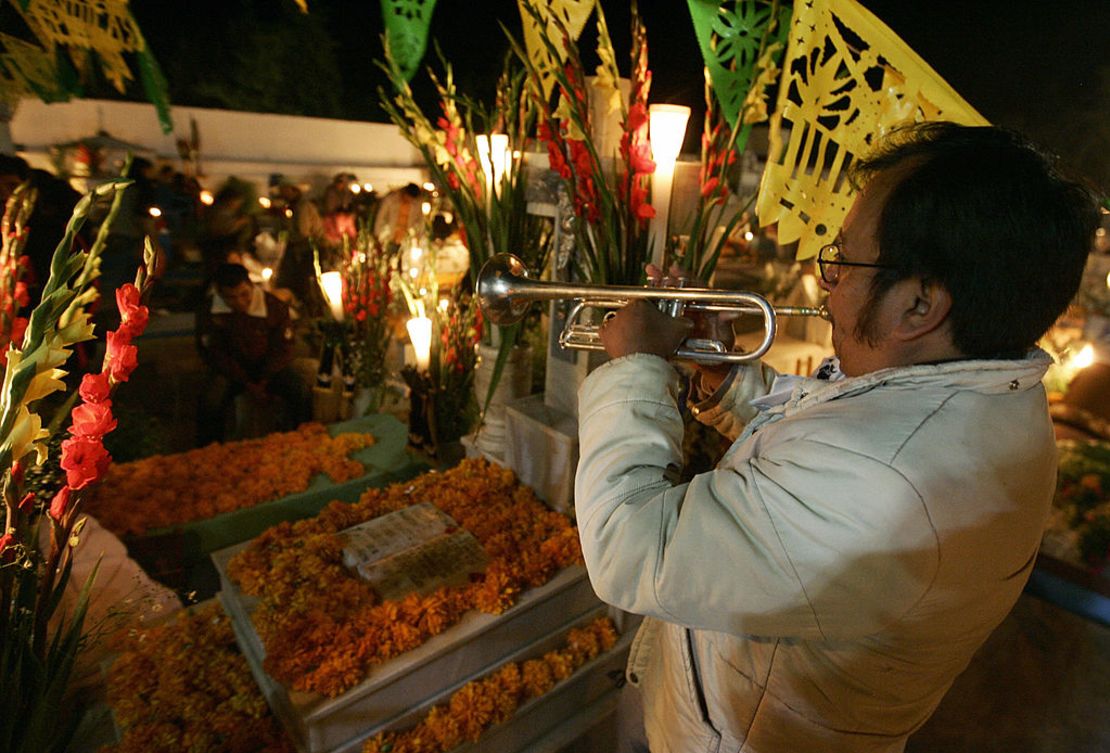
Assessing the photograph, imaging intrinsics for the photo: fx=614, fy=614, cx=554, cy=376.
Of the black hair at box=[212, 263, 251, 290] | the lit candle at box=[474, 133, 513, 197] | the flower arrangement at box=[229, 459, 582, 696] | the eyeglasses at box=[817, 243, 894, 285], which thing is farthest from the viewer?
the black hair at box=[212, 263, 251, 290]

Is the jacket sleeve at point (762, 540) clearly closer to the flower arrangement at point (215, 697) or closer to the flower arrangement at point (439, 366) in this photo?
the flower arrangement at point (215, 697)

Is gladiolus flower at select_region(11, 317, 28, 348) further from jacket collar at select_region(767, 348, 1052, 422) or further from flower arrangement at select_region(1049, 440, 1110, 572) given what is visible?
flower arrangement at select_region(1049, 440, 1110, 572)

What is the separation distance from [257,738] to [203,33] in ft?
52.8

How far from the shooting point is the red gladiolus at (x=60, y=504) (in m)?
1.24

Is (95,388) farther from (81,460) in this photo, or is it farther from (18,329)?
(18,329)

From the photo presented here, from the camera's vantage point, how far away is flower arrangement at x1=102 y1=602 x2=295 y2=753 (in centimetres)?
191

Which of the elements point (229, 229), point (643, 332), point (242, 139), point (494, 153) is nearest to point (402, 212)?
point (229, 229)

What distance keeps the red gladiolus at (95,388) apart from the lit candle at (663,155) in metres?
2.22

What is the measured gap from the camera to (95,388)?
1.20 metres

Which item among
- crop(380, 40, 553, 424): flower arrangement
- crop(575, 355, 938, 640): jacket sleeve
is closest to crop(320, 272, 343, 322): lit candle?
crop(380, 40, 553, 424): flower arrangement

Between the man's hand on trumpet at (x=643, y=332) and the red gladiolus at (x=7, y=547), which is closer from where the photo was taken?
the red gladiolus at (x=7, y=547)

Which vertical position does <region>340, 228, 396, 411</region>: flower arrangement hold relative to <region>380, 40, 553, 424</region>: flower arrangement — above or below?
below

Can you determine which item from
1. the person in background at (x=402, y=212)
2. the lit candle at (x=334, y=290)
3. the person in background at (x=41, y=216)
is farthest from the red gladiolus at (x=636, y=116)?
the person in background at (x=402, y=212)

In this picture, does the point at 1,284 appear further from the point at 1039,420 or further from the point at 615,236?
the point at 1039,420
